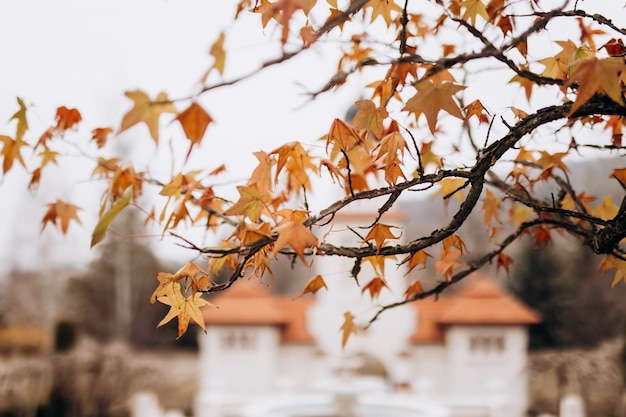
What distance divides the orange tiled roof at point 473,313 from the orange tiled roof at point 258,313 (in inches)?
111

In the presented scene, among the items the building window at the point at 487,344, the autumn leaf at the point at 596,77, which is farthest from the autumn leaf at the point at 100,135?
the building window at the point at 487,344

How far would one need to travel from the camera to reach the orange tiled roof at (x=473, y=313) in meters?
14.7

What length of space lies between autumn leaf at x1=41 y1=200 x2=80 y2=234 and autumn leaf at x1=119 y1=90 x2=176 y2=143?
1.06 m

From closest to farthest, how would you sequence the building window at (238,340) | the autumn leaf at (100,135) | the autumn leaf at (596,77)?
1. the autumn leaf at (596,77)
2. the autumn leaf at (100,135)
3. the building window at (238,340)

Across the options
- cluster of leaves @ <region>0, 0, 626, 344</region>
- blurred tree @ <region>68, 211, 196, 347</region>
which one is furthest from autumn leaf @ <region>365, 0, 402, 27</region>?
blurred tree @ <region>68, 211, 196, 347</region>

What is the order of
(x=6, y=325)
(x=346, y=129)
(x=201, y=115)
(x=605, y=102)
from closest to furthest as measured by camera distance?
(x=201, y=115) → (x=605, y=102) → (x=346, y=129) → (x=6, y=325)

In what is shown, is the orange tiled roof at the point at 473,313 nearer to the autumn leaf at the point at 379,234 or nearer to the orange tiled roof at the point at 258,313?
the orange tiled roof at the point at 258,313

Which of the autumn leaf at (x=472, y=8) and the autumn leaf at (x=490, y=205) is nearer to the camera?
the autumn leaf at (x=472, y=8)

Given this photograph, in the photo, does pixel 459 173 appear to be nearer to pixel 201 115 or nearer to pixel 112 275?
pixel 201 115

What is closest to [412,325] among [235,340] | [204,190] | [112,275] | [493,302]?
[493,302]

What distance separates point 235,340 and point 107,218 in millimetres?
14687

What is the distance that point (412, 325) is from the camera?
15.5 meters

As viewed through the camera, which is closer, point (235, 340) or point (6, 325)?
point (235, 340)

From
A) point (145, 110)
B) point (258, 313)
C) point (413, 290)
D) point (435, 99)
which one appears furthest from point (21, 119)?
point (258, 313)
